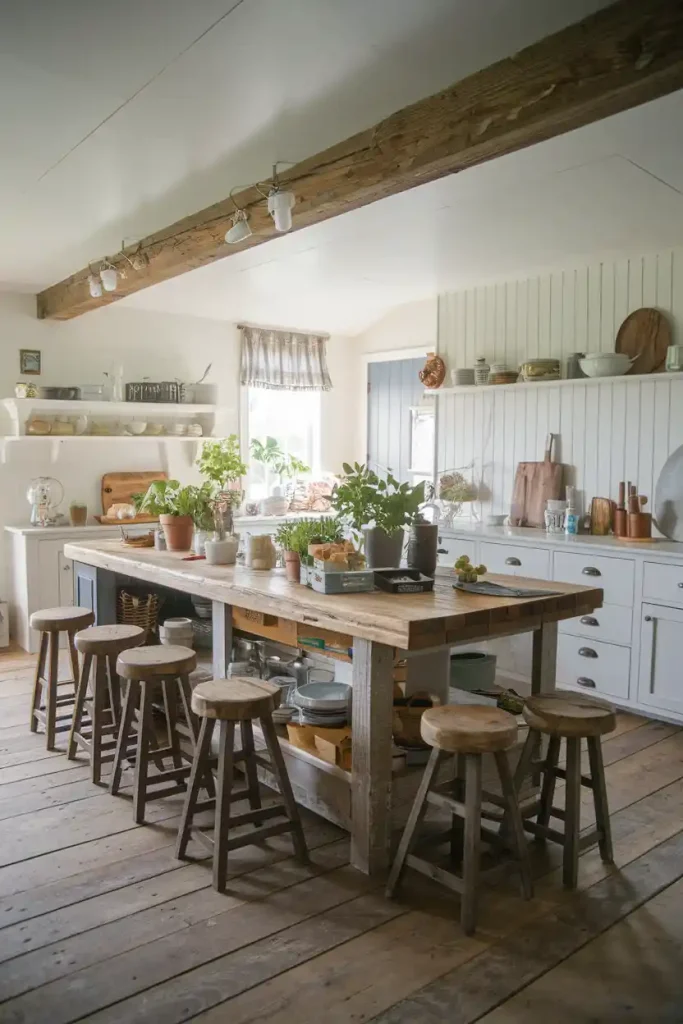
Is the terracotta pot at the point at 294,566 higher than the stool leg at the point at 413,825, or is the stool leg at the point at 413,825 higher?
the terracotta pot at the point at 294,566

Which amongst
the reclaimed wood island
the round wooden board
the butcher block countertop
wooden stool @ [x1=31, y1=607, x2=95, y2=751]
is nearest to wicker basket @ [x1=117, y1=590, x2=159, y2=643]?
wooden stool @ [x1=31, y1=607, x2=95, y2=751]

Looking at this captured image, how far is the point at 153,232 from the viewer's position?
455 cm

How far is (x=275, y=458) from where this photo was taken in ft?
23.1

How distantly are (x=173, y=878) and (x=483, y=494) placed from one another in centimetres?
375

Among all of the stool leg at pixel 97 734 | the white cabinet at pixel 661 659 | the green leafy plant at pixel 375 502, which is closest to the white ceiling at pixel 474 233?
the green leafy plant at pixel 375 502

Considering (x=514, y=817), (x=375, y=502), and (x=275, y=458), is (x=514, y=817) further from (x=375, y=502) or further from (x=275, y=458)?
(x=275, y=458)

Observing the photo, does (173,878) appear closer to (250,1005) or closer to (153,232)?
(250,1005)

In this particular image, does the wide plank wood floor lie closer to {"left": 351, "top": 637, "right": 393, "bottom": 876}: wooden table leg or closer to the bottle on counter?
{"left": 351, "top": 637, "right": 393, "bottom": 876}: wooden table leg

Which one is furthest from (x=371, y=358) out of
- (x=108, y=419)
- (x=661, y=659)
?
(x=661, y=659)

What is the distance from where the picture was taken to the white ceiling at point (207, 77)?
93.2 inches

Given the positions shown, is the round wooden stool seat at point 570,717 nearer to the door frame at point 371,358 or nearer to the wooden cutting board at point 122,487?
the wooden cutting board at point 122,487

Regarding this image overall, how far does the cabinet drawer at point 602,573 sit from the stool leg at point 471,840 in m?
2.02

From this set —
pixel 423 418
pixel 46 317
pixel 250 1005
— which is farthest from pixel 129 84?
pixel 423 418

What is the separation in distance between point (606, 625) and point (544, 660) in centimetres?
147
